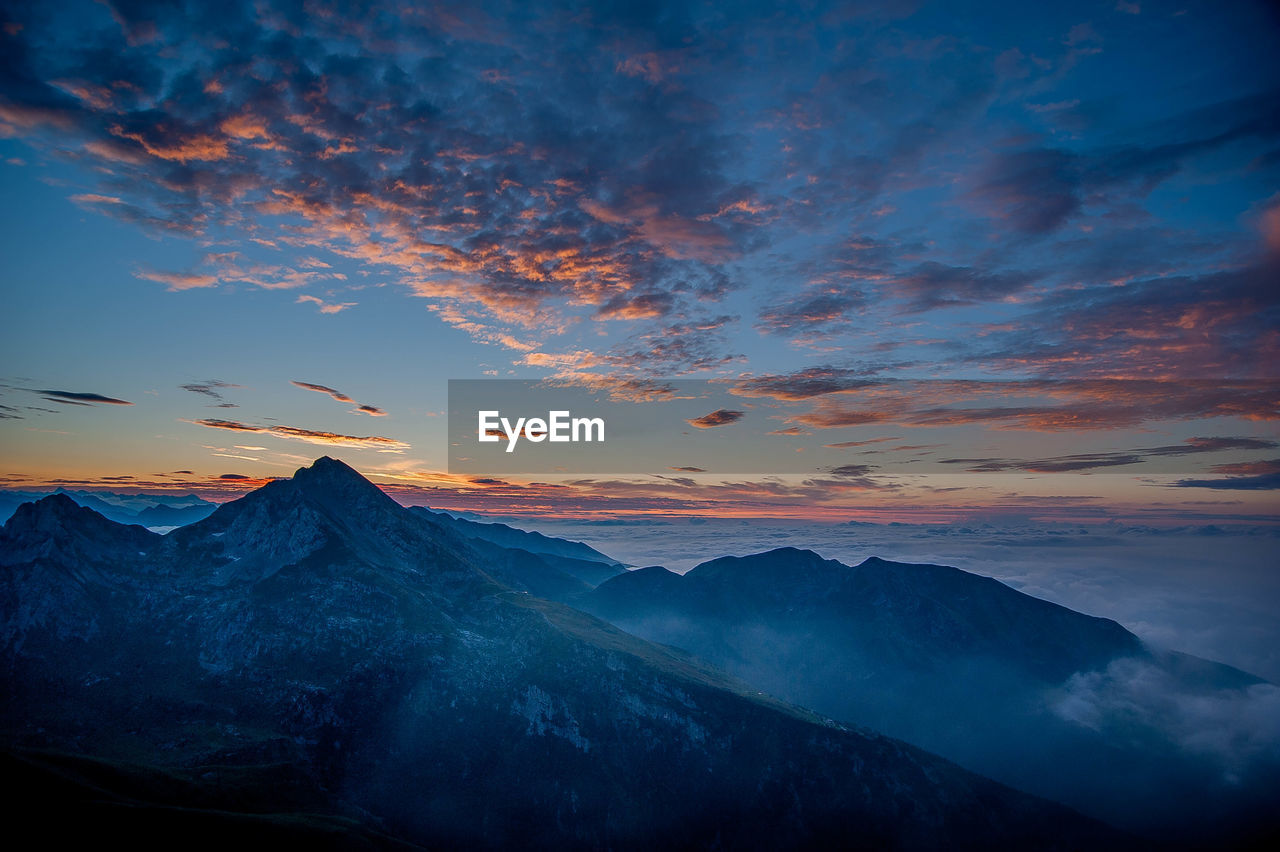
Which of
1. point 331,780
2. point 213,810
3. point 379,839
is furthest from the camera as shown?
point 331,780

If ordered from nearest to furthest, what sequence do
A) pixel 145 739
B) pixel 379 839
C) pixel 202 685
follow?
pixel 379 839
pixel 145 739
pixel 202 685

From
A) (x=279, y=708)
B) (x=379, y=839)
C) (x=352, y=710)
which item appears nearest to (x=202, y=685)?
(x=279, y=708)

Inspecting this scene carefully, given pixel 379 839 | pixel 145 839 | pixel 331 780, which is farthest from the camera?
pixel 331 780

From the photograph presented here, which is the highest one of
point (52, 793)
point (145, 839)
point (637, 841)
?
point (52, 793)

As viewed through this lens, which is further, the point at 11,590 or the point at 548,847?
the point at 11,590

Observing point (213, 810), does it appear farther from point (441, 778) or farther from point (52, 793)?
point (441, 778)

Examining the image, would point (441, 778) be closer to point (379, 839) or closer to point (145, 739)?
point (379, 839)

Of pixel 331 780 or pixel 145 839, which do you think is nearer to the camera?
pixel 145 839

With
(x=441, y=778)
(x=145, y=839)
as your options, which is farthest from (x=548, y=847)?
(x=145, y=839)

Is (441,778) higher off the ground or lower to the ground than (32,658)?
lower
